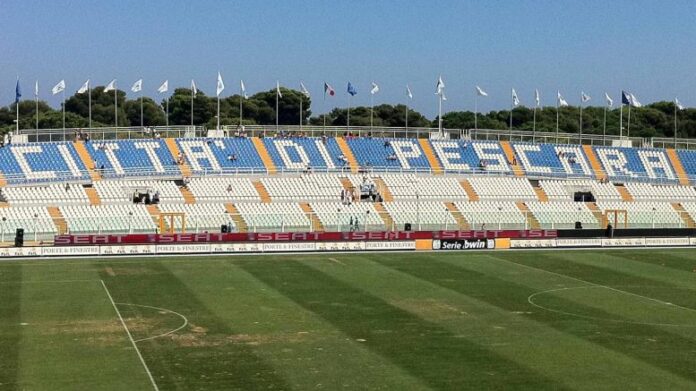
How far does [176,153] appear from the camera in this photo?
86250 mm

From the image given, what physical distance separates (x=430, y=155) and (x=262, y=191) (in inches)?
726

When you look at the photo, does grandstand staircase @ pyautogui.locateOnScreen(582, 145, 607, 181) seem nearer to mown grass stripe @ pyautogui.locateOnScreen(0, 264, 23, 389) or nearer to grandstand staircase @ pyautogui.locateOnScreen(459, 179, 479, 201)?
grandstand staircase @ pyautogui.locateOnScreen(459, 179, 479, 201)

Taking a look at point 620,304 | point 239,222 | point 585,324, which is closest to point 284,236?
point 239,222

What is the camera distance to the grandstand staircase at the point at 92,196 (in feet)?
245

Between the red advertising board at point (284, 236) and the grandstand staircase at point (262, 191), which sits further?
the grandstand staircase at point (262, 191)

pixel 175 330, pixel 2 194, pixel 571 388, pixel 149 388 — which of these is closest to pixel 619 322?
pixel 571 388

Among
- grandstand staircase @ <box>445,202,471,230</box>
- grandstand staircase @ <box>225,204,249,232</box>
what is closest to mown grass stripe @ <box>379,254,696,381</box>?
grandstand staircase @ <box>225,204,249,232</box>

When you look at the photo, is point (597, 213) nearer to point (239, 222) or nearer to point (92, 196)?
point (239, 222)

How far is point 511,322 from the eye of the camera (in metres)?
38.2

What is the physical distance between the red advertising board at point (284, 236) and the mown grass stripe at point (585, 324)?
10.4 meters

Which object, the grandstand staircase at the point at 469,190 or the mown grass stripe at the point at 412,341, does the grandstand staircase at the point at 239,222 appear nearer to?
the mown grass stripe at the point at 412,341

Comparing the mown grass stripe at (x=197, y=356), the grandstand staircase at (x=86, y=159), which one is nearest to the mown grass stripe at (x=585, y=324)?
the mown grass stripe at (x=197, y=356)

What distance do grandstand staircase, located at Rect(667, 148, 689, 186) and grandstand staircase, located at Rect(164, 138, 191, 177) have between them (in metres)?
44.2

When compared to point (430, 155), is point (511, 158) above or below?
below
